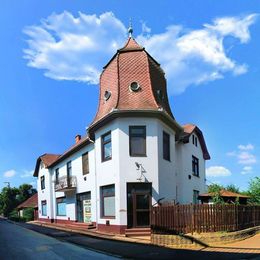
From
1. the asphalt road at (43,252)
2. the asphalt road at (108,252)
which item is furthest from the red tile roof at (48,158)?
the asphalt road at (108,252)

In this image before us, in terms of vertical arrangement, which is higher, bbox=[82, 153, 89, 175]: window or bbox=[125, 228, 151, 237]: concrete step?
bbox=[82, 153, 89, 175]: window

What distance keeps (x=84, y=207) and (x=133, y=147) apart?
10619 mm

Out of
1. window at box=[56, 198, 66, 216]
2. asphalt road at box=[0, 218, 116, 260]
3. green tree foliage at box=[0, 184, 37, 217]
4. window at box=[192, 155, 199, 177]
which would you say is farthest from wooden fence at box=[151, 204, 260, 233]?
green tree foliage at box=[0, 184, 37, 217]

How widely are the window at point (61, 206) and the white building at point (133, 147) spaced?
9.07 meters

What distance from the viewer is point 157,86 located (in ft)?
87.4

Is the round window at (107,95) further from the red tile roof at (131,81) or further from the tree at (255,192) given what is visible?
the tree at (255,192)

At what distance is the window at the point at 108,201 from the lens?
25.1 meters

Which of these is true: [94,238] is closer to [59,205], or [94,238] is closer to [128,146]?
[128,146]

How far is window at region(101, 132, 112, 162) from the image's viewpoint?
25.8m

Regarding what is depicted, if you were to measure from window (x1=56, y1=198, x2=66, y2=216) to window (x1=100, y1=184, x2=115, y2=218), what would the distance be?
1457cm

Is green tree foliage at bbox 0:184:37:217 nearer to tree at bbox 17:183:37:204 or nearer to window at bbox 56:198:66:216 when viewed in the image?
tree at bbox 17:183:37:204

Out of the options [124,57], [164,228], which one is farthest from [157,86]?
[164,228]

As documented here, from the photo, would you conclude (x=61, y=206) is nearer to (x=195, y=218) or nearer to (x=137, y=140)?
(x=137, y=140)

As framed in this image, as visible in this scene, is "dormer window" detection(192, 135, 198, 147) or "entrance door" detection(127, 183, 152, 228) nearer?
A: "entrance door" detection(127, 183, 152, 228)
